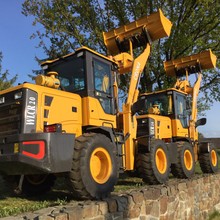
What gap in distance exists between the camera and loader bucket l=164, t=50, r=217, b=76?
1368 cm

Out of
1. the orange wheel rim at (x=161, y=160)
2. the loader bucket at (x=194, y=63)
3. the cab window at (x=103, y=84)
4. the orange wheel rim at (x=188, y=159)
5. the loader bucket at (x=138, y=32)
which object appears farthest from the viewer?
the loader bucket at (x=194, y=63)

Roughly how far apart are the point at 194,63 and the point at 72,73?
23.7 ft

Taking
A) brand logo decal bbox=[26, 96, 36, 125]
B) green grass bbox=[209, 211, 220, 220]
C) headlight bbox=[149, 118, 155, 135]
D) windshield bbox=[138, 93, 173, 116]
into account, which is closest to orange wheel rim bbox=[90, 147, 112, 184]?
brand logo decal bbox=[26, 96, 36, 125]

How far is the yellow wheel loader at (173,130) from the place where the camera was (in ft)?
29.9

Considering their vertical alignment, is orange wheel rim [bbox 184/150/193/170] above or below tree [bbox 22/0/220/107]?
below

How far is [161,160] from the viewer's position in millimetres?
9742

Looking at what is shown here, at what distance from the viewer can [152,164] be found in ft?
29.4

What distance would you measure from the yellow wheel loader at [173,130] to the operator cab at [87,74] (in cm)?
96

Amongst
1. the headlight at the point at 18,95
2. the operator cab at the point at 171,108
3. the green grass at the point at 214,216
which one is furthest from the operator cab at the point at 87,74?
the green grass at the point at 214,216

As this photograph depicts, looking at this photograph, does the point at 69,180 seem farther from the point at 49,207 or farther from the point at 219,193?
the point at 219,193

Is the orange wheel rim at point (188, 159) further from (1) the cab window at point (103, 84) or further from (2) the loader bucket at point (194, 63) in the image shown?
(1) the cab window at point (103, 84)

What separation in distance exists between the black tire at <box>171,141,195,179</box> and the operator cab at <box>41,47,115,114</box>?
134 inches

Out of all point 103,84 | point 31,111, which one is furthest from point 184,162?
point 31,111

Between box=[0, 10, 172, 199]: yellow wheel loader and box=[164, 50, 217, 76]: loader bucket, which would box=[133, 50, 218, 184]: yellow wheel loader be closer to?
box=[164, 50, 217, 76]: loader bucket
